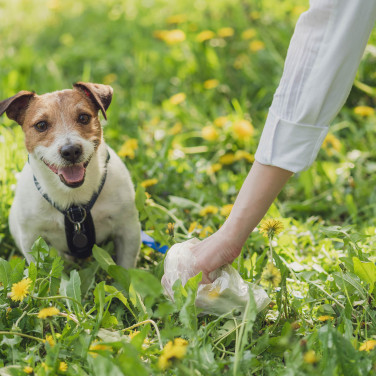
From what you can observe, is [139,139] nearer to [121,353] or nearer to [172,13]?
[121,353]

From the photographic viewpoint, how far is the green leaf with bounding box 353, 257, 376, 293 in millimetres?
1949

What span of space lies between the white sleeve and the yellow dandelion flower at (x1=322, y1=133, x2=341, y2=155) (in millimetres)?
1932

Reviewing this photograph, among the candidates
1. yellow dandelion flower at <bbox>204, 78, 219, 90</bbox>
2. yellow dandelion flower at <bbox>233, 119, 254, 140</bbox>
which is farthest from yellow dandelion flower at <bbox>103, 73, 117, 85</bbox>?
yellow dandelion flower at <bbox>233, 119, 254, 140</bbox>

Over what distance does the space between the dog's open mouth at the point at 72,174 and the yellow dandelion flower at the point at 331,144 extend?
71.3 inches

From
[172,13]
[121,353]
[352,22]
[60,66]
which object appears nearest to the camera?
[352,22]

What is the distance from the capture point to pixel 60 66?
5332 millimetres

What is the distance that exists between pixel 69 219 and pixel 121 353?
920 millimetres

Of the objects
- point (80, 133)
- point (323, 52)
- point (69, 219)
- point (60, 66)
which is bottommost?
point (60, 66)

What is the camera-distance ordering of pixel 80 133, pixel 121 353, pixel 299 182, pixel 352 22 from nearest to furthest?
1. pixel 352 22
2. pixel 121 353
3. pixel 80 133
4. pixel 299 182

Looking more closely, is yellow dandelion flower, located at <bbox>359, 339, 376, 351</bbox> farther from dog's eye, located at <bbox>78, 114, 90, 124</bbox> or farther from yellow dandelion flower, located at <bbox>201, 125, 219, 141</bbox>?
yellow dandelion flower, located at <bbox>201, 125, 219, 141</bbox>

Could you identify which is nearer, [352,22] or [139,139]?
[352,22]

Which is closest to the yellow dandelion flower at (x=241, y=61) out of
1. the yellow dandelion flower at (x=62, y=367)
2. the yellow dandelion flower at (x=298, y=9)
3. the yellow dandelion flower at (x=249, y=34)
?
the yellow dandelion flower at (x=249, y=34)

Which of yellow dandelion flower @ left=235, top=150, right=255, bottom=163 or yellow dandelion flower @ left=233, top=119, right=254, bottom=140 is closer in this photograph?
yellow dandelion flower @ left=235, top=150, right=255, bottom=163

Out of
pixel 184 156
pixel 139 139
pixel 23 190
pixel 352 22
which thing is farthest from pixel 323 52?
pixel 139 139
